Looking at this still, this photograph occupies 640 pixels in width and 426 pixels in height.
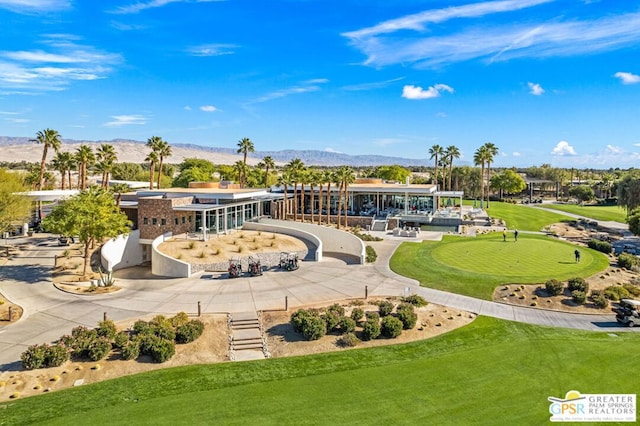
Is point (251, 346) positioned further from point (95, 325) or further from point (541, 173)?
point (541, 173)

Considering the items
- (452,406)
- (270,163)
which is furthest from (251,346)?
(270,163)

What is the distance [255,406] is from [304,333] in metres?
6.03

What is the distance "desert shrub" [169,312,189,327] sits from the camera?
65.0 feet

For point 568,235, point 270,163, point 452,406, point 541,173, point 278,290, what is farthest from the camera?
point 541,173

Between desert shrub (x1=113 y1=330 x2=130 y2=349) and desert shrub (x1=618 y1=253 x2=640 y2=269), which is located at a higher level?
desert shrub (x1=618 y1=253 x2=640 y2=269)

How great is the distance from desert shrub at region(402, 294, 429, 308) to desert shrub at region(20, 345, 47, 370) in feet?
61.2

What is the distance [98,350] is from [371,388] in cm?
1174

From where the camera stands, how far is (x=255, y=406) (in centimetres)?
1366

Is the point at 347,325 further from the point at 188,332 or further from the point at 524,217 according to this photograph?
the point at 524,217

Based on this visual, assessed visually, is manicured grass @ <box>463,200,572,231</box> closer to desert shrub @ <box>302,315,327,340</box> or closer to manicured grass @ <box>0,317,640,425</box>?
manicured grass @ <box>0,317,640,425</box>

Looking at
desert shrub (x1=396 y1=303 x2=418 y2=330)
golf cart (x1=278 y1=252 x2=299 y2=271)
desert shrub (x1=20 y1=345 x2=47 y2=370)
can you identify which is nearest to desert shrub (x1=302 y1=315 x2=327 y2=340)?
desert shrub (x1=396 y1=303 x2=418 y2=330)

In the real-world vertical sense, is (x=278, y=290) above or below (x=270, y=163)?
below

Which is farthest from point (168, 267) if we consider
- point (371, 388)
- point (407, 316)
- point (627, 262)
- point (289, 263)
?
point (627, 262)

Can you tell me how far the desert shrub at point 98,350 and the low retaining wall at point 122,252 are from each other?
15.4 m
